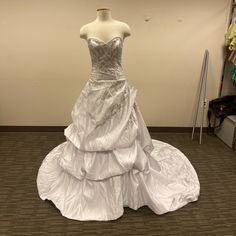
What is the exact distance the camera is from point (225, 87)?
153 inches

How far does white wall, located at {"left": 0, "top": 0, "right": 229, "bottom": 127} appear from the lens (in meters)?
3.43

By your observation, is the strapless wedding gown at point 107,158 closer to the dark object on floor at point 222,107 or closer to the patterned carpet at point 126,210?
the patterned carpet at point 126,210

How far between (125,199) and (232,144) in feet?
5.97

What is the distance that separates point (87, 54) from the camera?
3.57 meters

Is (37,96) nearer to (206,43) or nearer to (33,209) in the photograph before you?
(33,209)

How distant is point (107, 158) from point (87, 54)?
1.71m

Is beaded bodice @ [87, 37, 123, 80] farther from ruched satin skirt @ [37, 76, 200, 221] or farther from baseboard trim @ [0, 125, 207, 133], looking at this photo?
baseboard trim @ [0, 125, 207, 133]

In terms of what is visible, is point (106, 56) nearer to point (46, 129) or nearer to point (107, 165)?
point (107, 165)

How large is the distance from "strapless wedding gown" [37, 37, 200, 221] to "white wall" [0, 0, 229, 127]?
1316 millimetres

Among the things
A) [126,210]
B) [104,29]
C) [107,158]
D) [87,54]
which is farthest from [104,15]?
[126,210]

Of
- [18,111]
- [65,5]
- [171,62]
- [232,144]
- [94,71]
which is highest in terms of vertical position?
[65,5]

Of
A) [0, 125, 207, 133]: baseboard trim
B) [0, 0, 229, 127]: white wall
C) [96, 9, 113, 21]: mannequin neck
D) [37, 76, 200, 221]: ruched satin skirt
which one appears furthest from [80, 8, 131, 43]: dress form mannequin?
[0, 125, 207, 133]: baseboard trim

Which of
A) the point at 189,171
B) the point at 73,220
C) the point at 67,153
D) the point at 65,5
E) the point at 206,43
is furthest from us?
the point at 206,43

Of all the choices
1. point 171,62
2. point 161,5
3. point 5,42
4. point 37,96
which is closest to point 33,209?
point 37,96
